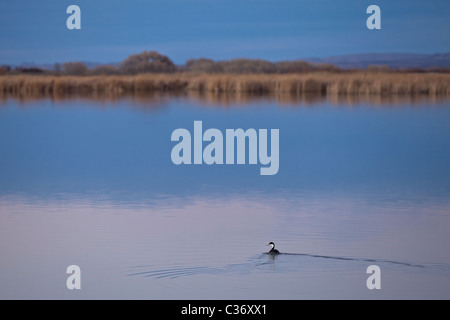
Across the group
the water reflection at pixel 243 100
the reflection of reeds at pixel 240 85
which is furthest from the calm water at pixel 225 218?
the reflection of reeds at pixel 240 85

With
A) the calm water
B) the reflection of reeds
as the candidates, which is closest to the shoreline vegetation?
the reflection of reeds

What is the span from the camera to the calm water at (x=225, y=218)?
24.3ft

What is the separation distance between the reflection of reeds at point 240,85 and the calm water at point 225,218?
36.3 feet

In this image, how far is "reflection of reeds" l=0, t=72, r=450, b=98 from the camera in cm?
2844

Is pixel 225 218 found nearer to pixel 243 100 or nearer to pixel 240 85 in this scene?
pixel 243 100

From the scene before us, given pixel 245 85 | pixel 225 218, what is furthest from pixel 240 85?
pixel 225 218

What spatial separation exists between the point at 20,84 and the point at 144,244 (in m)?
24.8

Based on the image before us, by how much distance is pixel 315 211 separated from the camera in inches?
388

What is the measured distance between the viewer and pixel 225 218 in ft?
31.2

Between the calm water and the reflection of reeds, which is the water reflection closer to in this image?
the reflection of reeds

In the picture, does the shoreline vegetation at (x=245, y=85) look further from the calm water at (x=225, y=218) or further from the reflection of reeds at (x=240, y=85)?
the calm water at (x=225, y=218)

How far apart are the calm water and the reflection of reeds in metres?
11.1

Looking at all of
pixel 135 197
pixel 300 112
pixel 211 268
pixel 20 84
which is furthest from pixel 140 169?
pixel 20 84

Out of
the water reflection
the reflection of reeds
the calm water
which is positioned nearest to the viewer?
the calm water
